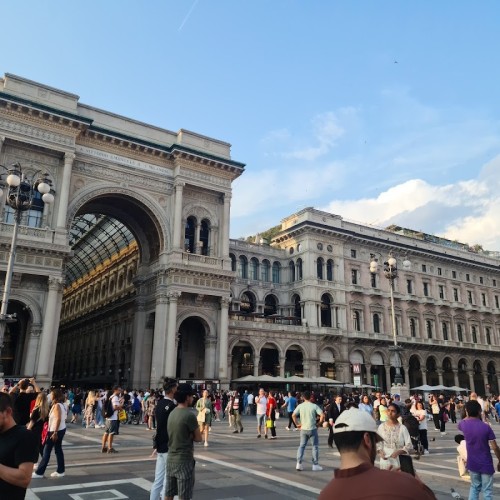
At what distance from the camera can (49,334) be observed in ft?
101

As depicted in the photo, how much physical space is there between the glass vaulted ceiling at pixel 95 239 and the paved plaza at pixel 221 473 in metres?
33.1

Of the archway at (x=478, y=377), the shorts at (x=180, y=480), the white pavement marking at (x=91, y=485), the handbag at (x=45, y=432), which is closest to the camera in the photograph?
the shorts at (x=180, y=480)

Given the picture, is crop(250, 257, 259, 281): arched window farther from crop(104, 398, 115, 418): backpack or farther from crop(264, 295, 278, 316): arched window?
crop(104, 398, 115, 418): backpack

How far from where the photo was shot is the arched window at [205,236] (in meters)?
40.1

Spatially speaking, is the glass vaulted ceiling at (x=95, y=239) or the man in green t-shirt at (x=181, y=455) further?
the glass vaulted ceiling at (x=95, y=239)

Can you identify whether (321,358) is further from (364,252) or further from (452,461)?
(452,461)

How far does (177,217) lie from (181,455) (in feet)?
107

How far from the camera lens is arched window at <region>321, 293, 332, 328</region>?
174ft

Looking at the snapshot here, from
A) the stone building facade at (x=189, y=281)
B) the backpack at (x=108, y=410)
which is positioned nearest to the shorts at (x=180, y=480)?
the backpack at (x=108, y=410)

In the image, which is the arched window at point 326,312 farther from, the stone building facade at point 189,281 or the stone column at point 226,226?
the stone column at point 226,226

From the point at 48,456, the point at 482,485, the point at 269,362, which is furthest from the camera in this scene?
the point at 269,362

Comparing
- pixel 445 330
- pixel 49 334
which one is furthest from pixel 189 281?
pixel 445 330

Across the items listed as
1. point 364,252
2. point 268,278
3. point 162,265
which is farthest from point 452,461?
point 364,252

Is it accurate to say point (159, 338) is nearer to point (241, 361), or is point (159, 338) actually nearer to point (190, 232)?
point (190, 232)
